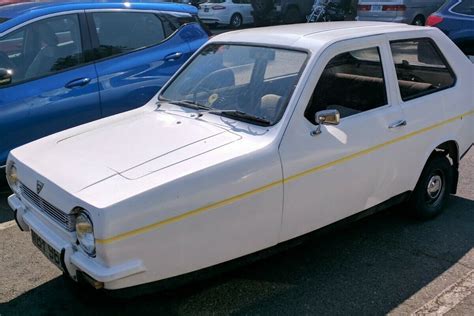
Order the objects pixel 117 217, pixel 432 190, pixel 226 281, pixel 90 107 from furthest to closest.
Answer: pixel 90 107
pixel 432 190
pixel 226 281
pixel 117 217

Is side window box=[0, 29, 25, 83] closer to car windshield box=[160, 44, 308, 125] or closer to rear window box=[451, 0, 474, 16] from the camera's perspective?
car windshield box=[160, 44, 308, 125]

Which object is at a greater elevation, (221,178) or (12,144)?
(221,178)

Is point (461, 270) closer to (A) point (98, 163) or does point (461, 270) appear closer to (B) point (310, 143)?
(B) point (310, 143)

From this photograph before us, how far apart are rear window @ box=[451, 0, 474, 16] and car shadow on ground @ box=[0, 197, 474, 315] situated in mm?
6267

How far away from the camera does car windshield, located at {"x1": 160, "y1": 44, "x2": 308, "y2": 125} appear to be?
11.3 ft

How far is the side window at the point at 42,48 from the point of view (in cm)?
501

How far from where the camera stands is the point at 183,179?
9.17 ft

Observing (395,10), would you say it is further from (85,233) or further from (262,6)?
(85,233)

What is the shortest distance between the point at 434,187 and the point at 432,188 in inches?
1.4

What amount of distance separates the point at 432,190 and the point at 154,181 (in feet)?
8.99

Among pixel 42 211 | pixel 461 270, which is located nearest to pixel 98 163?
pixel 42 211

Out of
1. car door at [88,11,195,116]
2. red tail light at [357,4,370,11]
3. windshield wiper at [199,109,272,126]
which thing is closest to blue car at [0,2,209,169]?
car door at [88,11,195,116]

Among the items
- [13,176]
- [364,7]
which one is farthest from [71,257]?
[364,7]

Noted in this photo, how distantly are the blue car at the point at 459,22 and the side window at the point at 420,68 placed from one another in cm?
545
